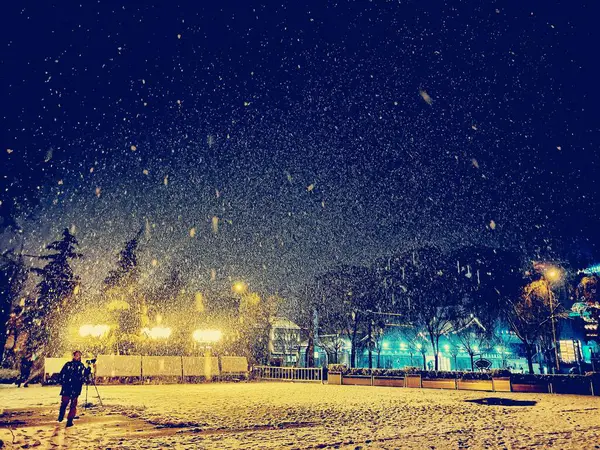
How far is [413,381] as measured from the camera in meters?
24.3

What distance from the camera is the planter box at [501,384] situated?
21.3m

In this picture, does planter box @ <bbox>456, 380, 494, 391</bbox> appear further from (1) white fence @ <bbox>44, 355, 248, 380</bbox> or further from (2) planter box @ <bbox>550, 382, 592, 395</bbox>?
(1) white fence @ <bbox>44, 355, 248, 380</bbox>

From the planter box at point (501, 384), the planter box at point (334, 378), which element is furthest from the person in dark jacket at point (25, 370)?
the planter box at point (501, 384)

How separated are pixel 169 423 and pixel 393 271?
36866 mm

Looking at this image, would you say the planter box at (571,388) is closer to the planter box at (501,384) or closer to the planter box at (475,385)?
the planter box at (501,384)

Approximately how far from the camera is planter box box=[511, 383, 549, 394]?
2061 centimetres

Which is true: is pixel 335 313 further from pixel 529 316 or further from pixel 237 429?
pixel 237 429

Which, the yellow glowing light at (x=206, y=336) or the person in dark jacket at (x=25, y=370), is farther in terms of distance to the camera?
the yellow glowing light at (x=206, y=336)

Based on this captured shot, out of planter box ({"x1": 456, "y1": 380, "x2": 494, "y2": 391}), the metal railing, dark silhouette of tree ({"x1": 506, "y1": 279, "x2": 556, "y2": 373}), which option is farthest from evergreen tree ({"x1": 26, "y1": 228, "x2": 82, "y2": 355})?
dark silhouette of tree ({"x1": 506, "y1": 279, "x2": 556, "y2": 373})

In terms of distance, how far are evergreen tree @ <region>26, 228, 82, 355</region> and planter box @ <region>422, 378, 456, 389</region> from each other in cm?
2619

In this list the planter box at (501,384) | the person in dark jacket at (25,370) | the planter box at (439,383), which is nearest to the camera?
the planter box at (501,384)

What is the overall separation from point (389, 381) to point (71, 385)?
20.0 metres

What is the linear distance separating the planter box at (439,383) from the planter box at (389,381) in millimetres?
1368

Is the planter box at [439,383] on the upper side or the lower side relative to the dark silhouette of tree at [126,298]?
lower
